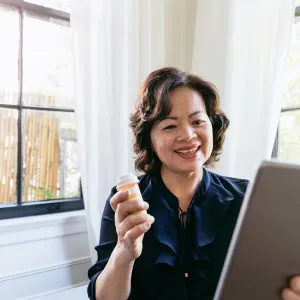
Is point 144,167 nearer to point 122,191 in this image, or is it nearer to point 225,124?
point 225,124

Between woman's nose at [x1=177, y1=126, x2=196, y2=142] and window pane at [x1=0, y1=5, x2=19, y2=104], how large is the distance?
0.99 meters

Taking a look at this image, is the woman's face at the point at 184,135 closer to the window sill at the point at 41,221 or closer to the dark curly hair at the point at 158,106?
the dark curly hair at the point at 158,106

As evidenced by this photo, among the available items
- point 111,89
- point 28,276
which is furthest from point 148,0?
point 28,276

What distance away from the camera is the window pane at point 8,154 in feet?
5.25

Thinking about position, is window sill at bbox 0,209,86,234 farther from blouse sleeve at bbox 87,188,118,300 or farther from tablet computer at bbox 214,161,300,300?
tablet computer at bbox 214,161,300,300

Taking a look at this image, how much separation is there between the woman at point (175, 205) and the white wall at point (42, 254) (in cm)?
62

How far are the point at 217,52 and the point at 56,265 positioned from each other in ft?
4.17

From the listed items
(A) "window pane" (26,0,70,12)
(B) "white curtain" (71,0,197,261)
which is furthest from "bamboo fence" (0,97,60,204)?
(A) "window pane" (26,0,70,12)

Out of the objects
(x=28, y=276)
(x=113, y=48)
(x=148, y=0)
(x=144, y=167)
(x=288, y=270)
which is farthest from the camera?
(x=148, y=0)

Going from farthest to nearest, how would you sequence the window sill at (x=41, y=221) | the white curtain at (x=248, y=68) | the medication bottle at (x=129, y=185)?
the window sill at (x=41, y=221) < the white curtain at (x=248, y=68) < the medication bottle at (x=129, y=185)

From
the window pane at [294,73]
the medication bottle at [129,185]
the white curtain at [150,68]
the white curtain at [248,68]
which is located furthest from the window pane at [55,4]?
the medication bottle at [129,185]

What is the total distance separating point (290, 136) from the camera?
1571mm

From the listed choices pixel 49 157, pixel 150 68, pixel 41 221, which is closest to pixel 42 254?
pixel 41 221

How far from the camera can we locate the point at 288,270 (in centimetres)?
58
